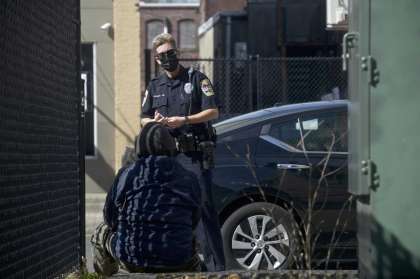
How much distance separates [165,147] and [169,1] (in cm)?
4501

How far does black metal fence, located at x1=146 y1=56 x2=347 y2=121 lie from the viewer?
1521 cm

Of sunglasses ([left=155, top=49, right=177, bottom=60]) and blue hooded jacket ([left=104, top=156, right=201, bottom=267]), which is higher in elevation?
sunglasses ([left=155, top=49, right=177, bottom=60])

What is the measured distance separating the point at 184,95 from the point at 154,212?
6.84ft

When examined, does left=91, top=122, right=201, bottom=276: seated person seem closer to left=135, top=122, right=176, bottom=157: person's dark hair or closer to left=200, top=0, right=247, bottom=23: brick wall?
left=135, top=122, right=176, bottom=157: person's dark hair

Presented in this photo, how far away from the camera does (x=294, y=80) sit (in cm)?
1560

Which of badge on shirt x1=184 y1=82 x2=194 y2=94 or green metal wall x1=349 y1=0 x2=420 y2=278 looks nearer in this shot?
green metal wall x1=349 y1=0 x2=420 y2=278

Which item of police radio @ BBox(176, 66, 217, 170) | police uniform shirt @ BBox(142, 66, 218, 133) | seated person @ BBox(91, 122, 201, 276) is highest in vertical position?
police uniform shirt @ BBox(142, 66, 218, 133)

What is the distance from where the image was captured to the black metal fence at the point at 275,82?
599 inches

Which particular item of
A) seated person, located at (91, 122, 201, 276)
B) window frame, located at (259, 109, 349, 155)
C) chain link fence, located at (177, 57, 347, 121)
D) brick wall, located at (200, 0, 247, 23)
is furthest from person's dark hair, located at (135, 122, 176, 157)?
brick wall, located at (200, 0, 247, 23)

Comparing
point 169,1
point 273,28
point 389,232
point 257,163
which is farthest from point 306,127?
point 169,1

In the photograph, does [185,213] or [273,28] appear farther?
[273,28]

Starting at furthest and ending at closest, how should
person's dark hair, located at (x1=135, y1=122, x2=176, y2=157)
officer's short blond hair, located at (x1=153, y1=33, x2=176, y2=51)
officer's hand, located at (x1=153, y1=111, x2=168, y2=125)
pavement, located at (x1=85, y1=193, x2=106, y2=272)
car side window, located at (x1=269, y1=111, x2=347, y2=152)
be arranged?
pavement, located at (x1=85, y1=193, x2=106, y2=272), car side window, located at (x1=269, y1=111, x2=347, y2=152), officer's short blond hair, located at (x1=153, y1=33, x2=176, y2=51), officer's hand, located at (x1=153, y1=111, x2=168, y2=125), person's dark hair, located at (x1=135, y1=122, x2=176, y2=157)

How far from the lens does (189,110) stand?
23.0ft

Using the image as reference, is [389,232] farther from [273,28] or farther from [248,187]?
[273,28]
